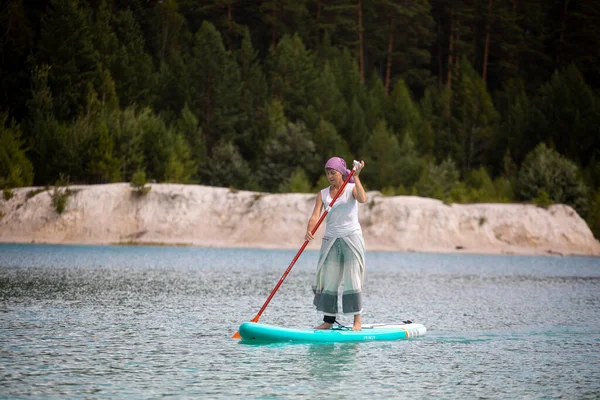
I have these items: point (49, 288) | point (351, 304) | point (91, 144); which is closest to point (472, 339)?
point (351, 304)

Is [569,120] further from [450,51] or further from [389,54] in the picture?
[389,54]

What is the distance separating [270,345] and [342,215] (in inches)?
86.5

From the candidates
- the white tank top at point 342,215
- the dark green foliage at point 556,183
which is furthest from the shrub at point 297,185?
the white tank top at point 342,215

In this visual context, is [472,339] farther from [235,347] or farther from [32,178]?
[32,178]

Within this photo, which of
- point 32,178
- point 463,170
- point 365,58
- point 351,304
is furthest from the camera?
point 365,58

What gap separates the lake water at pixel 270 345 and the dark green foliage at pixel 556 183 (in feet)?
81.7

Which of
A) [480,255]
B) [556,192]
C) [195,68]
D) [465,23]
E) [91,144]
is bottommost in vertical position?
[480,255]

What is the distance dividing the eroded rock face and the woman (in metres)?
34.8

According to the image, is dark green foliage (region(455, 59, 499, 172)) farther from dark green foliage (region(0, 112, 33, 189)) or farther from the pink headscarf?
the pink headscarf

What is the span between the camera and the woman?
44.2 feet

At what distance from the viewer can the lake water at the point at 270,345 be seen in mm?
9789

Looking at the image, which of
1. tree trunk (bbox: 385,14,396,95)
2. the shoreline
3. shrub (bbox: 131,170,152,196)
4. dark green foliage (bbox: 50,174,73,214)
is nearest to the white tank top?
the shoreline

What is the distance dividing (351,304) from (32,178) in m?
40.7

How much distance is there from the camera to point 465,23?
302ft
